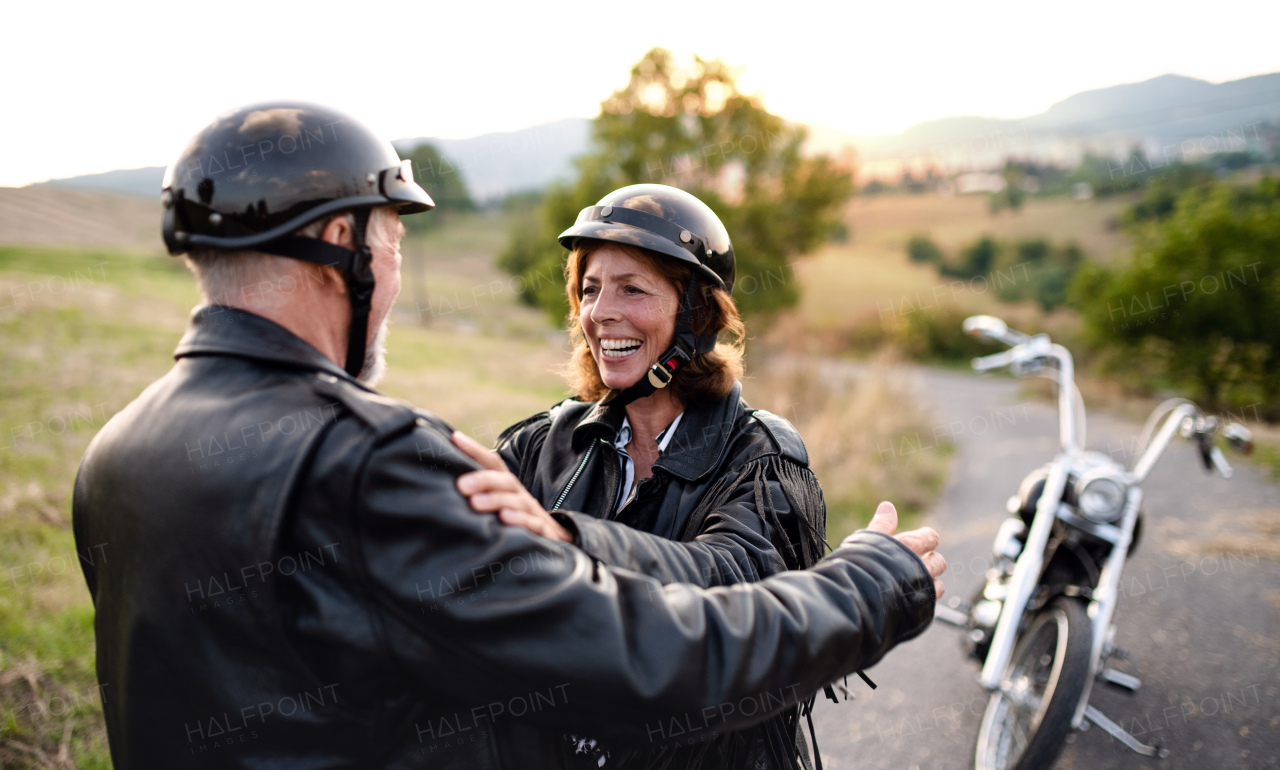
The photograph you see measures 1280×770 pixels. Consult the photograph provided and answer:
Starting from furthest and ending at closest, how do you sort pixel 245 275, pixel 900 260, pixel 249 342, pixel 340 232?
pixel 900 260 → pixel 340 232 → pixel 245 275 → pixel 249 342

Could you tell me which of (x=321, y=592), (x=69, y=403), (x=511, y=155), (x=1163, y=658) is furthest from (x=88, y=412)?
(x=1163, y=658)

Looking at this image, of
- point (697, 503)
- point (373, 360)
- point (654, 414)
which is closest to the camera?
point (373, 360)

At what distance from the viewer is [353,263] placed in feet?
4.86

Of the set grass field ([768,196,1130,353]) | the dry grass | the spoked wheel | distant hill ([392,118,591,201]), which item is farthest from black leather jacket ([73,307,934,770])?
grass field ([768,196,1130,353])

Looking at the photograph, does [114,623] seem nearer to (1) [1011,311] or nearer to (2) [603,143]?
(2) [603,143]

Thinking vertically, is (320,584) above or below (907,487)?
above

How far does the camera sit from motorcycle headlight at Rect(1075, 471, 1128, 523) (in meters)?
3.69

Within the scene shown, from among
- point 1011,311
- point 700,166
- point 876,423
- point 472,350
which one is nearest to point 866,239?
point 1011,311

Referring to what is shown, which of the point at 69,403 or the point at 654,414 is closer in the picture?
the point at 654,414

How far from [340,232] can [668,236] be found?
4.20ft


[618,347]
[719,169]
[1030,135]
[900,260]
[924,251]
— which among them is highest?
[1030,135]

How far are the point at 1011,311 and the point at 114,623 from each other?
35.9 m

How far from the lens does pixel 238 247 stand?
137cm

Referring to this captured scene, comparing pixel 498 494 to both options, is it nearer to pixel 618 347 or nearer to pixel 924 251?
pixel 618 347
